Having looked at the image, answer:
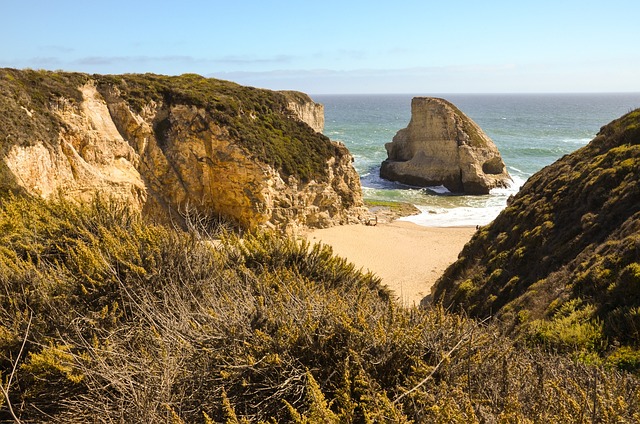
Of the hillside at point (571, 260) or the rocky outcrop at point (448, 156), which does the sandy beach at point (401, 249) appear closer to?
the hillside at point (571, 260)

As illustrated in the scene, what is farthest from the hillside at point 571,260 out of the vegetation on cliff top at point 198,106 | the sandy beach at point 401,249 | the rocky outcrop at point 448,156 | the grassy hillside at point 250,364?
the rocky outcrop at point 448,156

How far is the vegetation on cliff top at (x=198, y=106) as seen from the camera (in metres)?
19.0

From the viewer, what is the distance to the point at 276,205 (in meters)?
24.8

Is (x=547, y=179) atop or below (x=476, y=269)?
atop

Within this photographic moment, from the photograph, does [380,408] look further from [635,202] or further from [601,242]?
[635,202]

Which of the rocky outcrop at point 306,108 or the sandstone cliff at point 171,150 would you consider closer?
the sandstone cliff at point 171,150

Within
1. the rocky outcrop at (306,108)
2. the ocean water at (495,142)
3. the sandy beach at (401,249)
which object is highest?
the rocky outcrop at (306,108)

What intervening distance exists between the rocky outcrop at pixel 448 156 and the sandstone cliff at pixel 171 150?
17198 millimetres

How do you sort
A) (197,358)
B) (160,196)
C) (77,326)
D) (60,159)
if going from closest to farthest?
(197,358), (77,326), (60,159), (160,196)

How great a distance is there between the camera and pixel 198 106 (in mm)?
25188

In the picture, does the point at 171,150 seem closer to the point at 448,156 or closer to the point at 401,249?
the point at 401,249

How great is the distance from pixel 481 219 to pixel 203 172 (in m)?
20.2

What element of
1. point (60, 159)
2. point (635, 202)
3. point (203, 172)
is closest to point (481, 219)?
point (203, 172)

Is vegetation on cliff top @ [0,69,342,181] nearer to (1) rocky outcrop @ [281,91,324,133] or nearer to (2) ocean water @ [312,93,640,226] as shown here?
(2) ocean water @ [312,93,640,226]
